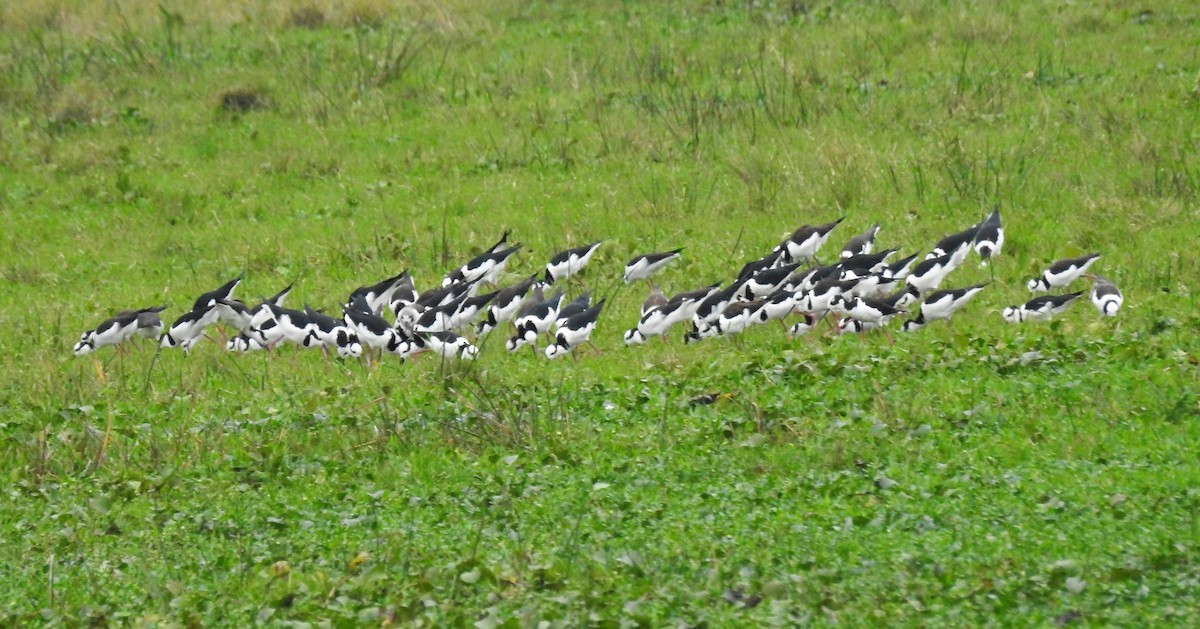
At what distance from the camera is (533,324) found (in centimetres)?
1381

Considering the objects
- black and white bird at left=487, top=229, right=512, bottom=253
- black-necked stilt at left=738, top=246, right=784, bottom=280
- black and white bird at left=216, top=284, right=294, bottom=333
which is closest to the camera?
black and white bird at left=216, top=284, right=294, bottom=333

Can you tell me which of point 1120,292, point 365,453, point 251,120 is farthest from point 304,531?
point 251,120

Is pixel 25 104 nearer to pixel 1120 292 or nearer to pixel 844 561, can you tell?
pixel 1120 292

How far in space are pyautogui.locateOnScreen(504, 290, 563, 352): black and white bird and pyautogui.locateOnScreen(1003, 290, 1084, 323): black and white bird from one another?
396cm

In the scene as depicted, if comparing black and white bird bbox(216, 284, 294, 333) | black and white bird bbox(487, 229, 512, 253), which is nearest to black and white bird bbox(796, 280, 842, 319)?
black and white bird bbox(487, 229, 512, 253)

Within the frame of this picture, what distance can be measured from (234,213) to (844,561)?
1291cm

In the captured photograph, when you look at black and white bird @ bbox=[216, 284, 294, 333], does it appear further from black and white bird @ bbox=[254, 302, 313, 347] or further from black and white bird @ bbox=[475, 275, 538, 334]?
black and white bird @ bbox=[475, 275, 538, 334]

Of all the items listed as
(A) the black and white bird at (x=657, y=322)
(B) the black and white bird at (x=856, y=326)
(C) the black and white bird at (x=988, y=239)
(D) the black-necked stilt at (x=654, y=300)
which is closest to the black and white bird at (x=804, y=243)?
(C) the black and white bird at (x=988, y=239)

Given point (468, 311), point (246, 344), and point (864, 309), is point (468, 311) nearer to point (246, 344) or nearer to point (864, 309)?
point (246, 344)

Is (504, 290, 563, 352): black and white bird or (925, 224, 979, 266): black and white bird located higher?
(504, 290, 563, 352): black and white bird

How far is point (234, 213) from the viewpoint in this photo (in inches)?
763

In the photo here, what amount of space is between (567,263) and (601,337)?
62.3 inches

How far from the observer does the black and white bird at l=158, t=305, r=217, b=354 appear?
14.4m

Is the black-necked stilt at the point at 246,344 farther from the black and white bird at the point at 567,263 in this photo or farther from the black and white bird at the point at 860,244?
the black and white bird at the point at 860,244
